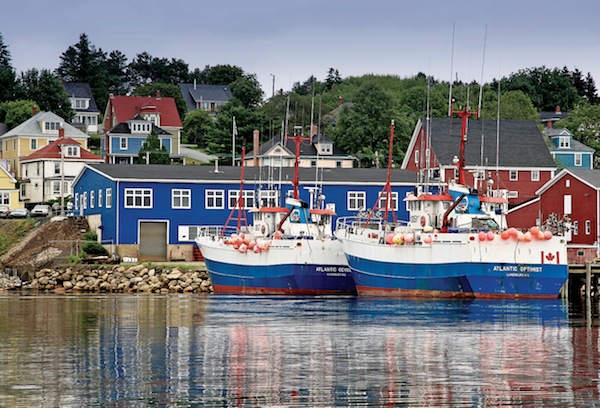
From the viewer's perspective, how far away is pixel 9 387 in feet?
93.1

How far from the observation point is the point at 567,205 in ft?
250

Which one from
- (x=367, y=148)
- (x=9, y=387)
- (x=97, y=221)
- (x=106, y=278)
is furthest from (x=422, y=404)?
(x=367, y=148)

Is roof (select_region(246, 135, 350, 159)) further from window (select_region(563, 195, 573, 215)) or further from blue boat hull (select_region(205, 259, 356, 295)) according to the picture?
blue boat hull (select_region(205, 259, 356, 295))

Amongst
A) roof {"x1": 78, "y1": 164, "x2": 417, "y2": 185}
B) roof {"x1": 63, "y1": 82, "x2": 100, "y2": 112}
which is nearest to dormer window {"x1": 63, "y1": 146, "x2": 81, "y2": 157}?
roof {"x1": 78, "y1": 164, "x2": 417, "y2": 185}

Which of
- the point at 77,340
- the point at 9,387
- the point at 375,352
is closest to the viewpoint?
the point at 9,387

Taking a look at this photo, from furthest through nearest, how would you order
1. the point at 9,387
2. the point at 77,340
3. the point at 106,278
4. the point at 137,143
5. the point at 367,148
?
1. the point at 137,143
2. the point at 367,148
3. the point at 106,278
4. the point at 77,340
5. the point at 9,387

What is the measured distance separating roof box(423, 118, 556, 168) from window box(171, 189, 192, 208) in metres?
25.2

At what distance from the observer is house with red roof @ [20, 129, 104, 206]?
113188 mm

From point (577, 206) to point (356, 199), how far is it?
14.5m

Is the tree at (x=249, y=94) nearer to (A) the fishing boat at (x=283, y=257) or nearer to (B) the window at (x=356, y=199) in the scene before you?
(B) the window at (x=356, y=199)

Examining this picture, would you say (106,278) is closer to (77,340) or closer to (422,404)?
(77,340)

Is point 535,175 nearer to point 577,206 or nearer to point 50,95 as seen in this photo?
point 577,206

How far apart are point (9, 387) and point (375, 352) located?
433 inches

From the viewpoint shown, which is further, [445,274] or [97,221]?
[97,221]
